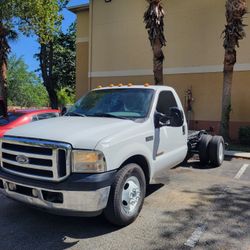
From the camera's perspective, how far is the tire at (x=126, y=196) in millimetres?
4418

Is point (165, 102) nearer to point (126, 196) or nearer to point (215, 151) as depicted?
point (126, 196)

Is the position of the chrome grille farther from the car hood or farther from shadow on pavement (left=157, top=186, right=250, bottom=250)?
shadow on pavement (left=157, top=186, right=250, bottom=250)

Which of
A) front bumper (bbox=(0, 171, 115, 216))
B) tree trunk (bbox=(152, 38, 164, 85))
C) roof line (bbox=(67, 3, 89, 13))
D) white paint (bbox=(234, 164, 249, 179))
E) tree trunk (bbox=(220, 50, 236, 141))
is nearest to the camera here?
front bumper (bbox=(0, 171, 115, 216))

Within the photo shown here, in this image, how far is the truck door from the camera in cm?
563

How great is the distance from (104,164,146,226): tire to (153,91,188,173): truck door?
683 mm

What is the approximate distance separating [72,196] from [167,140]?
2354mm

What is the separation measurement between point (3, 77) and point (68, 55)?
1363 centimetres

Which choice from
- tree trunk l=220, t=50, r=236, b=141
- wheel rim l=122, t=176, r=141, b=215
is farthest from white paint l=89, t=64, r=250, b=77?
wheel rim l=122, t=176, r=141, b=215

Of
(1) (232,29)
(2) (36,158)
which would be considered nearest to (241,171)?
(2) (36,158)

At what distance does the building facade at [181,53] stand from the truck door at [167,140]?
10.3 meters

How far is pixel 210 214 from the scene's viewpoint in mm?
5383

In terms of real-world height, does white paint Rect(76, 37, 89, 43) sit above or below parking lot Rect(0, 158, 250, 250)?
above

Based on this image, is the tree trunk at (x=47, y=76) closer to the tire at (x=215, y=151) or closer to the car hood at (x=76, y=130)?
the tire at (x=215, y=151)

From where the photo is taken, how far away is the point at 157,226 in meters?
4.84
